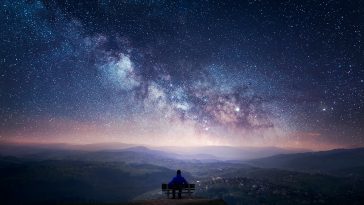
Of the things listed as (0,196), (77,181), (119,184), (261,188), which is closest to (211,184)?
(261,188)

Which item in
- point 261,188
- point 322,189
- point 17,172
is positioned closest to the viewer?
point 261,188

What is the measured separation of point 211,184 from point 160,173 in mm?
81202

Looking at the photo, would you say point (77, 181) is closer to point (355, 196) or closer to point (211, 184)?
point (211, 184)

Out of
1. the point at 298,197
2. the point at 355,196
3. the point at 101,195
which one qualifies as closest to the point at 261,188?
the point at 298,197

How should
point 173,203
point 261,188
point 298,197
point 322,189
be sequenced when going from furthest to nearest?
1. point 322,189
2. point 261,188
3. point 298,197
4. point 173,203

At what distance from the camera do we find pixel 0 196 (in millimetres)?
112875

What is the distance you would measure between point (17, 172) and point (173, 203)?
16514cm

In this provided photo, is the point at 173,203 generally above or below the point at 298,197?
above

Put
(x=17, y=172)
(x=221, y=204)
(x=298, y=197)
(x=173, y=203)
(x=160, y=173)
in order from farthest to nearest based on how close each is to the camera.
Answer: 1. (x=160, y=173)
2. (x=17, y=172)
3. (x=298, y=197)
4. (x=221, y=204)
5. (x=173, y=203)

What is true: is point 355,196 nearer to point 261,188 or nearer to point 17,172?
point 261,188

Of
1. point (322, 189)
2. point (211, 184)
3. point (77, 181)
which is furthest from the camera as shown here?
point (77, 181)

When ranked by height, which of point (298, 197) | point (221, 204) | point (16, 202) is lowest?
point (16, 202)

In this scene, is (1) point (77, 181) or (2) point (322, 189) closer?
(2) point (322, 189)

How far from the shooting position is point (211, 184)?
106 meters
